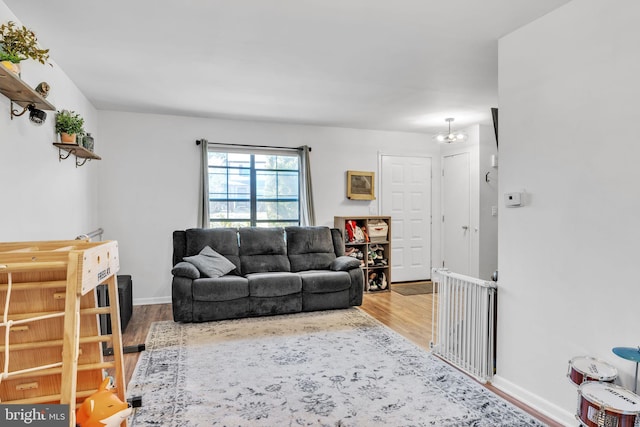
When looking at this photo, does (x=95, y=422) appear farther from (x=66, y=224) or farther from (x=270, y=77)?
(x=270, y=77)

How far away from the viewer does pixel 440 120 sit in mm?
5184

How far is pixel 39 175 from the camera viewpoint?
2736mm

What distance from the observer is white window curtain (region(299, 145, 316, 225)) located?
214 inches

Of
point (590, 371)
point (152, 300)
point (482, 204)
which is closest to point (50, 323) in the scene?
point (590, 371)

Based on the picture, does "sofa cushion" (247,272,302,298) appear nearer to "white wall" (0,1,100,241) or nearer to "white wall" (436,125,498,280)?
"white wall" (0,1,100,241)

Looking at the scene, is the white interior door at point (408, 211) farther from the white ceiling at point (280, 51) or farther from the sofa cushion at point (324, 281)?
the sofa cushion at point (324, 281)

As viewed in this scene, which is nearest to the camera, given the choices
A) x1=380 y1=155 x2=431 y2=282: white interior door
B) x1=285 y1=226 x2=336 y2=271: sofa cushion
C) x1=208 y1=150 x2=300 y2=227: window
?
x1=285 y1=226 x2=336 y2=271: sofa cushion

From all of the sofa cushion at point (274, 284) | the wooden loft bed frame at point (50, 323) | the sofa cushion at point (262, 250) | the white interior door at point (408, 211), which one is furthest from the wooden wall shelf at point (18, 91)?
the white interior door at point (408, 211)

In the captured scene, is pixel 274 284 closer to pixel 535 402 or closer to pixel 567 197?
pixel 535 402

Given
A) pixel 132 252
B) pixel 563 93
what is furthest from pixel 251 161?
pixel 563 93

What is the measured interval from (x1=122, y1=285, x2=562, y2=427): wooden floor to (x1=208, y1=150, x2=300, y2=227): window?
4.75ft

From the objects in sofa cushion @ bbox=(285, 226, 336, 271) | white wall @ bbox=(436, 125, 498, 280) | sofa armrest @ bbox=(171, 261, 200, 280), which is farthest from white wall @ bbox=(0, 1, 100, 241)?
white wall @ bbox=(436, 125, 498, 280)

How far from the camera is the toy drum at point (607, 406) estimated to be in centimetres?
157

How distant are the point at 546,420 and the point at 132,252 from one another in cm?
463
